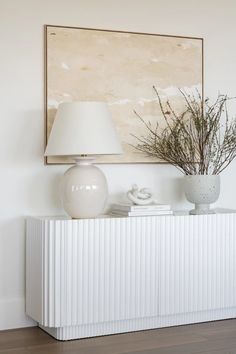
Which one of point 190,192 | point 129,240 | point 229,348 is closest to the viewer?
point 229,348

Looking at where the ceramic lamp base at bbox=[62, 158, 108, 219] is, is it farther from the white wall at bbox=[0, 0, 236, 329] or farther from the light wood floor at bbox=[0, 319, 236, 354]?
the light wood floor at bbox=[0, 319, 236, 354]

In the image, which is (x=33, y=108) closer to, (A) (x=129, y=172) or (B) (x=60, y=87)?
(B) (x=60, y=87)

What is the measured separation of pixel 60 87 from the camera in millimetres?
4238

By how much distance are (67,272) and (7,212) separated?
58 cm

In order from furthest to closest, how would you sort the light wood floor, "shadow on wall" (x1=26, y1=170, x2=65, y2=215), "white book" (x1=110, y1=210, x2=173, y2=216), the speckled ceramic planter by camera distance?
the speckled ceramic planter → "shadow on wall" (x1=26, y1=170, x2=65, y2=215) → "white book" (x1=110, y1=210, x2=173, y2=216) → the light wood floor

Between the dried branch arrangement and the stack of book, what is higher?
the dried branch arrangement

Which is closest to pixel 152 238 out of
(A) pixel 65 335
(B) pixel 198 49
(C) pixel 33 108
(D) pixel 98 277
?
(D) pixel 98 277

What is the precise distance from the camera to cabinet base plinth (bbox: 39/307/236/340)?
12.9 feet

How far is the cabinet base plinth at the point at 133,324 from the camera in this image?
3.94 m

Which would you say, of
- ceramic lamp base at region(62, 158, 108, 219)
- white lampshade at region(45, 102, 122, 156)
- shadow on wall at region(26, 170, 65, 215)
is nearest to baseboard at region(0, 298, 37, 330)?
shadow on wall at region(26, 170, 65, 215)

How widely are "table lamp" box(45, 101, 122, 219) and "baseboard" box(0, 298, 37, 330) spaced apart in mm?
685

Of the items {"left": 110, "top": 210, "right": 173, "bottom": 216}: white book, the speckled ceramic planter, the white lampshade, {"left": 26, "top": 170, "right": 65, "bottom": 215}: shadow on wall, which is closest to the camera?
the white lampshade

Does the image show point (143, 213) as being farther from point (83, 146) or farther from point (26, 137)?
point (26, 137)

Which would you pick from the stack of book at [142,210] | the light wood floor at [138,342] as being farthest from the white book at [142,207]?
the light wood floor at [138,342]
